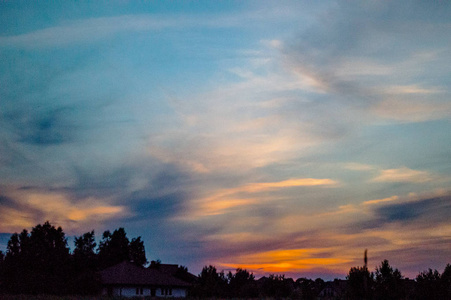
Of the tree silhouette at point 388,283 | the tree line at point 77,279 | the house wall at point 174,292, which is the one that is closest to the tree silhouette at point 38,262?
the tree line at point 77,279

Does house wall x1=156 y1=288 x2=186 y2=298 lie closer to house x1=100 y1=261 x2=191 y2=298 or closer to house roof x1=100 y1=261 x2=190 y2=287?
house x1=100 y1=261 x2=191 y2=298

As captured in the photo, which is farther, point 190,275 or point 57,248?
point 190,275

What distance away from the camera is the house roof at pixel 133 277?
78537 millimetres

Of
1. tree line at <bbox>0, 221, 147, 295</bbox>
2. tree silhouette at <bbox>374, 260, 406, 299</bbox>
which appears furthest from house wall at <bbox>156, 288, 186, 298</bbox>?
tree silhouette at <bbox>374, 260, 406, 299</bbox>

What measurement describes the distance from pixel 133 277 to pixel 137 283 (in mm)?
2125

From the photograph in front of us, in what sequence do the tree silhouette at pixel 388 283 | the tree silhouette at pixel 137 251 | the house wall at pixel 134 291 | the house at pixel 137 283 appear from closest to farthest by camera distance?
the tree silhouette at pixel 388 283 → the house wall at pixel 134 291 → the house at pixel 137 283 → the tree silhouette at pixel 137 251

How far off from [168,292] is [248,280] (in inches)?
927

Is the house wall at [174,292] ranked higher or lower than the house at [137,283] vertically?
lower

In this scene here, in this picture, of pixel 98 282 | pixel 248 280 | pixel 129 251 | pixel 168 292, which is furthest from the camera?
pixel 129 251

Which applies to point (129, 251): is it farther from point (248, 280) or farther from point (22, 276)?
point (22, 276)

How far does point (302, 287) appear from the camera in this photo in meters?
58.4

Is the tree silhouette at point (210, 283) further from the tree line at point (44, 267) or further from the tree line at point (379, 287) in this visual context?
the tree line at point (44, 267)

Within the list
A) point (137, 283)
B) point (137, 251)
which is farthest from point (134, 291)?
point (137, 251)

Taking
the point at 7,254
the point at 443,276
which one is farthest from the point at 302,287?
the point at 7,254
